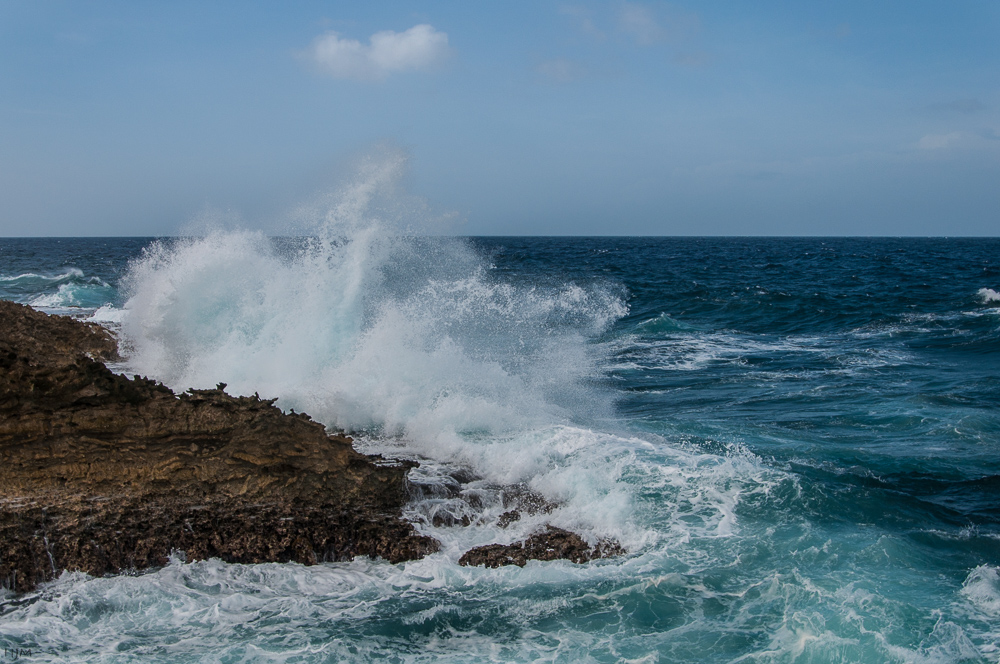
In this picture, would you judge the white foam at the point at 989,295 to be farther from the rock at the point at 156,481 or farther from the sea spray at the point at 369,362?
the rock at the point at 156,481

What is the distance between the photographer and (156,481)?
6000 millimetres

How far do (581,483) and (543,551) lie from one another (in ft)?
3.88

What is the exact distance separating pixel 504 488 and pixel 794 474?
3.22 m

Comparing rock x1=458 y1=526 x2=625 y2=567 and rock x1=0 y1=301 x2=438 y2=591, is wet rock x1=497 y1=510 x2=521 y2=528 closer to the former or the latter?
rock x1=458 y1=526 x2=625 y2=567

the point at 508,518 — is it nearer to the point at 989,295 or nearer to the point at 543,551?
the point at 543,551

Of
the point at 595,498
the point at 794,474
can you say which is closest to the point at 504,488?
the point at 595,498

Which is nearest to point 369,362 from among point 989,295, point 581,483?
point 581,483

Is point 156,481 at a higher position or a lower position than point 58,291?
lower

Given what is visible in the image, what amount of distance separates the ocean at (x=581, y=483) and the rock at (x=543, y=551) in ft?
0.37

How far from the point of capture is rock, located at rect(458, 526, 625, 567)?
607cm

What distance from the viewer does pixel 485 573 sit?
234 inches

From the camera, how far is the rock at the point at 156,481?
576 cm

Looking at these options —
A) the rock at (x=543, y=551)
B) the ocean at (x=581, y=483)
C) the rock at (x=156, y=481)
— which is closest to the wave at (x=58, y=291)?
the ocean at (x=581, y=483)

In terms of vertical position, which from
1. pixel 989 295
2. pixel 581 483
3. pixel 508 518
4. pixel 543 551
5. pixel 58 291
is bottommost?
pixel 543 551
